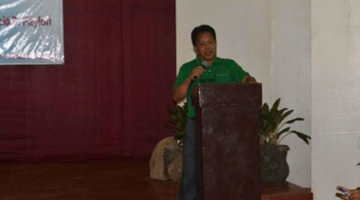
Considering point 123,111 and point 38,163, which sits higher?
point 123,111

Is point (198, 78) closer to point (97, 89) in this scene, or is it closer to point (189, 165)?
point (189, 165)

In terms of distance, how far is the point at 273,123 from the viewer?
519 cm

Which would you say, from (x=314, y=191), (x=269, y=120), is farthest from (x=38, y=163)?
(x=314, y=191)

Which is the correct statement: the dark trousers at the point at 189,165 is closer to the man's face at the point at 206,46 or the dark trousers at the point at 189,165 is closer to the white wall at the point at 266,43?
the man's face at the point at 206,46

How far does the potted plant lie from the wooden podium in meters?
2.64

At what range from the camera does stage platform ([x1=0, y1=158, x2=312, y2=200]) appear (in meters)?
4.63

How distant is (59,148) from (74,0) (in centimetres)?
161

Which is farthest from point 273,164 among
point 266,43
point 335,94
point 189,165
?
point 189,165

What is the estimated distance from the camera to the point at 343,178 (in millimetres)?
4535

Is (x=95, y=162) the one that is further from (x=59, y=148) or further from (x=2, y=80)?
(x=2, y=80)

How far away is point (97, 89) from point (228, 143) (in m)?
4.29

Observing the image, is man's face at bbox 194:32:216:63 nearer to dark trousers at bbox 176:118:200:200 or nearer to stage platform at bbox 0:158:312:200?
dark trousers at bbox 176:118:200:200

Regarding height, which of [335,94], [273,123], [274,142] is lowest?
[274,142]

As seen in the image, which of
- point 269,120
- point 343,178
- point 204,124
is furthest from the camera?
point 269,120
